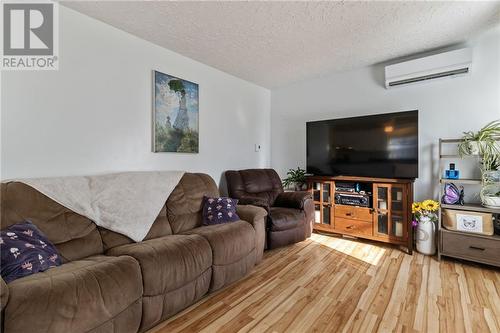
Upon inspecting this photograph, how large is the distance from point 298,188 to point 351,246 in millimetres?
1188

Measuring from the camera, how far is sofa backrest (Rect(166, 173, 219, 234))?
7.67 ft

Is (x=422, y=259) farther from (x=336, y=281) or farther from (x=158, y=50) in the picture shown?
(x=158, y=50)

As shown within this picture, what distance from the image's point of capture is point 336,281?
2186 mm

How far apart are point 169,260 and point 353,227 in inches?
98.6

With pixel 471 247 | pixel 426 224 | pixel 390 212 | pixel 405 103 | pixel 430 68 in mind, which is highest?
pixel 430 68

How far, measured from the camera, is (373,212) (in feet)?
10.1

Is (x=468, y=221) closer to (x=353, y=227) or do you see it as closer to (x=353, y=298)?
(x=353, y=227)

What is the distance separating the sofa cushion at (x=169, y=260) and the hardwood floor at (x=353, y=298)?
299 mm

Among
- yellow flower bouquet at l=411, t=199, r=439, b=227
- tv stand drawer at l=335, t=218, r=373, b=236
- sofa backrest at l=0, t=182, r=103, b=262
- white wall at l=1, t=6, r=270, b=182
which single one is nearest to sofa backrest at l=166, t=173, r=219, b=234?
white wall at l=1, t=6, r=270, b=182

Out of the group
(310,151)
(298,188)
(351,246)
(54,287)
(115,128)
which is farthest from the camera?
(298,188)

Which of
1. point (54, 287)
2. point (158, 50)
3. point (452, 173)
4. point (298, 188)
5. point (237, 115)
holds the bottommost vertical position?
point (54, 287)

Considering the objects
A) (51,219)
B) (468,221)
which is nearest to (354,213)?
(468,221)

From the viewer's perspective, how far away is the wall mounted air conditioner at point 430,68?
2.66m

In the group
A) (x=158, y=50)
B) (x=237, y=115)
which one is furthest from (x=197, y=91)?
(x=237, y=115)
